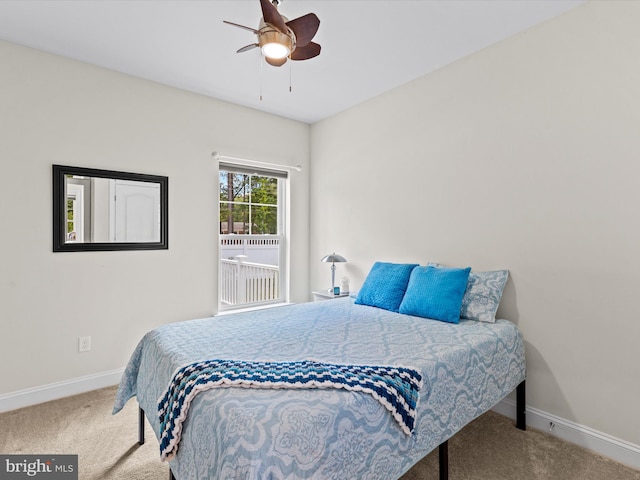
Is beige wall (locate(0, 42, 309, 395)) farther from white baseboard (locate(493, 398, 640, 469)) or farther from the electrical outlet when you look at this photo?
white baseboard (locate(493, 398, 640, 469))

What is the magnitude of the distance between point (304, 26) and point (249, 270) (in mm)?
2847

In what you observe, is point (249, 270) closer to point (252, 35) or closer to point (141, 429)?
point (141, 429)

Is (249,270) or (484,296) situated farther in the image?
(249,270)

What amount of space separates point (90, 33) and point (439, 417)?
3344mm

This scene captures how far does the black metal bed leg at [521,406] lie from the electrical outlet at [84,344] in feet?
11.1

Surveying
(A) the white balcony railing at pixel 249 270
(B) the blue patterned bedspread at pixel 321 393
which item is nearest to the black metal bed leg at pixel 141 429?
(B) the blue patterned bedspread at pixel 321 393

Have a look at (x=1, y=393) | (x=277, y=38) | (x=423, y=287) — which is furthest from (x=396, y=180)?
(x=1, y=393)

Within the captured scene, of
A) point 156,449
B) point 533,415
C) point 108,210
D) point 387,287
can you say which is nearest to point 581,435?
point 533,415

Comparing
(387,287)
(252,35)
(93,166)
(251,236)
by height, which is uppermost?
(252,35)

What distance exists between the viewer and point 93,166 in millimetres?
2969

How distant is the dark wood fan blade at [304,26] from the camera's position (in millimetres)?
1809

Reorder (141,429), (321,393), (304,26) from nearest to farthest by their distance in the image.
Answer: (321,393) → (304,26) → (141,429)

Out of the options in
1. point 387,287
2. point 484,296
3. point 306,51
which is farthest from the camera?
point 387,287

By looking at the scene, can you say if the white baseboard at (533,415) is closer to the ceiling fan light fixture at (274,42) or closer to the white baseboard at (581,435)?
the white baseboard at (581,435)
